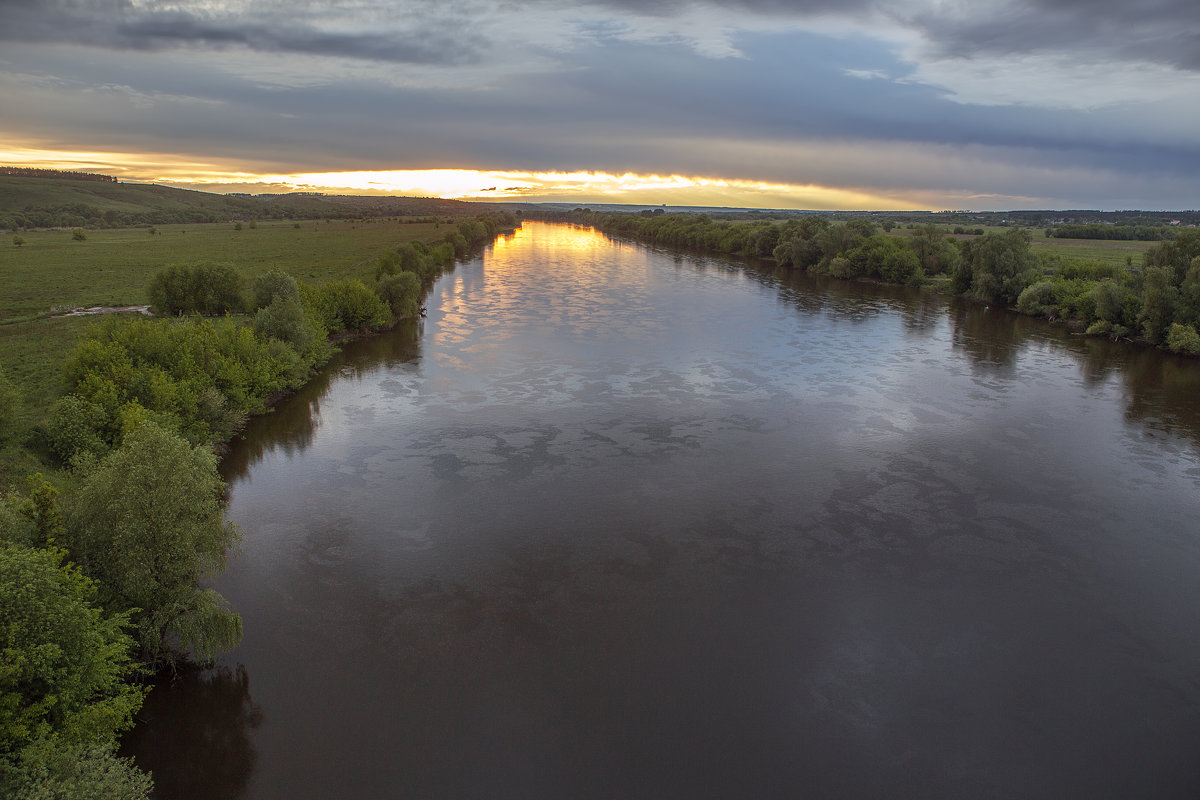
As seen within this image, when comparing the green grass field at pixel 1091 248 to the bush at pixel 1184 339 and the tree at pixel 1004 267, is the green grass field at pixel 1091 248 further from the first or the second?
the bush at pixel 1184 339

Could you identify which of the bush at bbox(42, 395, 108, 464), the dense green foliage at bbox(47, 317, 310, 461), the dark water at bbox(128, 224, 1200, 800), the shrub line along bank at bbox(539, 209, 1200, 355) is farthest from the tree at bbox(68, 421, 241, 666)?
the shrub line along bank at bbox(539, 209, 1200, 355)

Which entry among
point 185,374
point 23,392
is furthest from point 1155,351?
point 23,392

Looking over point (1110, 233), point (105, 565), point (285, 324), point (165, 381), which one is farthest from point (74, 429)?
point (1110, 233)

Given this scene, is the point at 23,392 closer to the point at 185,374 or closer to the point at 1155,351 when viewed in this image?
the point at 185,374

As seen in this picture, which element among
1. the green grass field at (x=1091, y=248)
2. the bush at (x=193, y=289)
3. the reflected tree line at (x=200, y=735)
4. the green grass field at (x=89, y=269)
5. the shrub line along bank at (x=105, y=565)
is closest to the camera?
the shrub line along bank at (x=105, y=565)

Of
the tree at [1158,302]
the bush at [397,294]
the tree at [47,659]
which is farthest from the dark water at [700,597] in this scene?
the tree at [1158,302]

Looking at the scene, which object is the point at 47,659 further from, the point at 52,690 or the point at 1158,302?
the point at 1158,302
